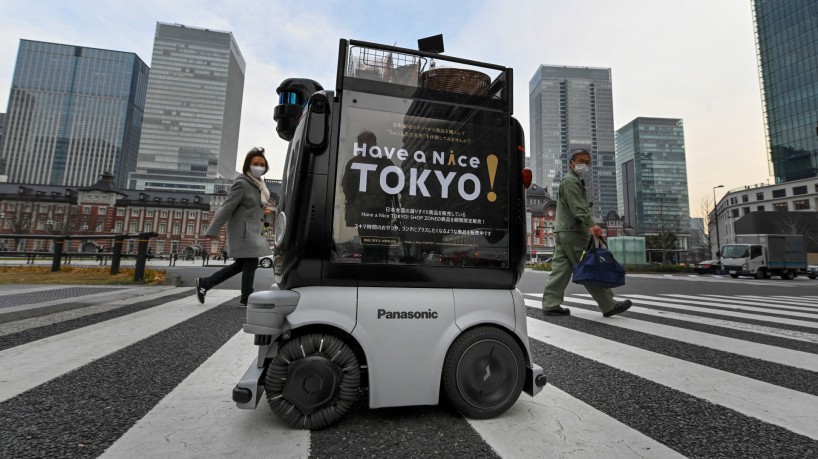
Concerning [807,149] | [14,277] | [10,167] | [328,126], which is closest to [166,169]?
[10,167]

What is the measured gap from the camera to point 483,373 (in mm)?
1508

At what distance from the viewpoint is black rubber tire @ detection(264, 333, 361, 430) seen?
4.39ft

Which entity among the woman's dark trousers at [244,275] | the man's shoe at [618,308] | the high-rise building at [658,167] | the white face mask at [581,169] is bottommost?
the man's shoe at [618,308]

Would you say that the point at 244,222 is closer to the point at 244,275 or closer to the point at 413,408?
the point at 244,275

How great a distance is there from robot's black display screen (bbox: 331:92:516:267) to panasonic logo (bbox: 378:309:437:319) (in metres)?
0.22

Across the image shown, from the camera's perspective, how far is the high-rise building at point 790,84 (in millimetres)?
58438

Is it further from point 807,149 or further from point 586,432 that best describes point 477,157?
point 807,149

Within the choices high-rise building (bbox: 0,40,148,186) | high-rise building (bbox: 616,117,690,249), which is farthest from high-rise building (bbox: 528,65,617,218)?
high-rise building (bbox: 0,40,148,186)

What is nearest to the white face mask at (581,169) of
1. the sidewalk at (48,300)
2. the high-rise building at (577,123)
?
the sidewalk at (48,300)

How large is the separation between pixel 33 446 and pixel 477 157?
6.54ft

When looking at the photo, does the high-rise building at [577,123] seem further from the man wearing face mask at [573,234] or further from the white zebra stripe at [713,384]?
the white zebra stripe at [713,384]

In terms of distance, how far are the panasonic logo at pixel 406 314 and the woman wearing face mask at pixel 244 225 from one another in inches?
114

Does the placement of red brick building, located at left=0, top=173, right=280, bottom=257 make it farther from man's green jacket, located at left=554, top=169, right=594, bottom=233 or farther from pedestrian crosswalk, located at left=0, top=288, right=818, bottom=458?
pedestrian crosswalk, located at left=0, top=288, right=818, bottom=458

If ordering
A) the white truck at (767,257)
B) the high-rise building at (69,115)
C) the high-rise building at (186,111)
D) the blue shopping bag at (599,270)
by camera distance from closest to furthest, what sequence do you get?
the blue shopping bag at (599,270) → the white truck at (767,257) → the high-rise building at (186,111) → the high-rise building at (69,115)
